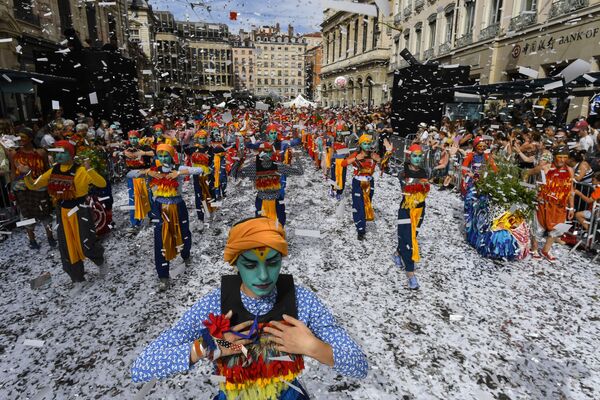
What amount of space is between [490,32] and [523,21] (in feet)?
8.60

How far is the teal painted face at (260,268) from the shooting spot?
1.57m

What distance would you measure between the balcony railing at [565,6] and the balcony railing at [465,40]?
639 centimetres

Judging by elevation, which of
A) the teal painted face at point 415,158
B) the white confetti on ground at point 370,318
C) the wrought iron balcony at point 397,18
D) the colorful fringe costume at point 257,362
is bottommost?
the white confetti on ground at point 370,318

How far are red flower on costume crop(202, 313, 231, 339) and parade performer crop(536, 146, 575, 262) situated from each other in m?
6.12

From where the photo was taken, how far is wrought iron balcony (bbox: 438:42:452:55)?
22.8m

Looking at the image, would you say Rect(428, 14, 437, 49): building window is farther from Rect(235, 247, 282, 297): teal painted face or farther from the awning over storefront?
Rect(235, 247, 282, 297): teal painted face

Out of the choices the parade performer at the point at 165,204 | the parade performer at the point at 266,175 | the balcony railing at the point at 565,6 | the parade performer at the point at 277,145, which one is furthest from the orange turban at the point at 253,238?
the balcony railing at the point at 565,6

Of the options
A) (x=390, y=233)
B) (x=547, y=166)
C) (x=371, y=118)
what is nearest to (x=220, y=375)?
(x=390, y=233)

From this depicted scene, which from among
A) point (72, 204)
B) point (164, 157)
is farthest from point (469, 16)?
point (72, 204)

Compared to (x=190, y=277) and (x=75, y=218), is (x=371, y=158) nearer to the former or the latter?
(x=190, y=277)

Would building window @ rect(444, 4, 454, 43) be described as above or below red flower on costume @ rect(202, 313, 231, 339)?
above

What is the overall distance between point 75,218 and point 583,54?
15.5m

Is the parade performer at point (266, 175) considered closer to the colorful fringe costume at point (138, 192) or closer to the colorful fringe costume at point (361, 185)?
the colorful fringe costume at point (361, 185)

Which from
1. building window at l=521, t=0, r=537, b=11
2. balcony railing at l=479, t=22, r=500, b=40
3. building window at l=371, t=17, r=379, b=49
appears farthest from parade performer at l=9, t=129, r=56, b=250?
building window at l=371, t=17, r=379, b=49
